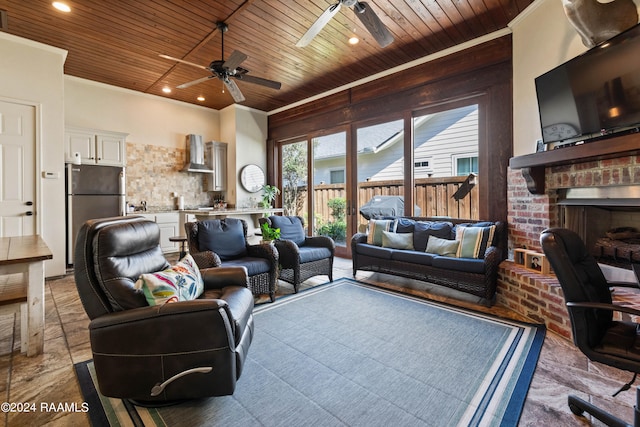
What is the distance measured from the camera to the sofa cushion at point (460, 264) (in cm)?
317

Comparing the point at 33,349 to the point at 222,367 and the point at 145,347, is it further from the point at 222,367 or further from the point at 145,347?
the point at 222,367

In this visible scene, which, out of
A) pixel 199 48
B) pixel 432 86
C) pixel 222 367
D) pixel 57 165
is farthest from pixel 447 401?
pixel 57 165

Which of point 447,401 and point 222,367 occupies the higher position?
point 222,367

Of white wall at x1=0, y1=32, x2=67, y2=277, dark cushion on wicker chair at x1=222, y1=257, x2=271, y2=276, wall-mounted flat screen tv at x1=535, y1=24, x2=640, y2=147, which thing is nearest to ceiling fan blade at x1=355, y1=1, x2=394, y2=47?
wall-mounted flat screen tv at x1=535, y1=24, x2=640, y2=147

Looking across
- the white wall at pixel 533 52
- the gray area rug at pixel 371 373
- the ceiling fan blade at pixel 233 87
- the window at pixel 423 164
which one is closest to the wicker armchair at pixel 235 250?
the gray area rug at pixel 371 373

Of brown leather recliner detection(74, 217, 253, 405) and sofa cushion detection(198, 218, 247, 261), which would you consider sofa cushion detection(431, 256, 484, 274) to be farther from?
brown leather recliner detection(74, 217, 253, 405)

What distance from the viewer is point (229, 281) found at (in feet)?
7.64

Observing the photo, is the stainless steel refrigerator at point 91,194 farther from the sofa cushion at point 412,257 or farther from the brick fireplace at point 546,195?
the brick fireplace at point 546,195

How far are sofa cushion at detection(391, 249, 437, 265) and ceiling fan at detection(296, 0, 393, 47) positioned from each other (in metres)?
2.39

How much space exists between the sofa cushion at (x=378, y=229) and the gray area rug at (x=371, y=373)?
4.60 ft

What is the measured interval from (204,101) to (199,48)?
2.41 meters

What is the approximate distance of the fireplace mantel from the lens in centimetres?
206

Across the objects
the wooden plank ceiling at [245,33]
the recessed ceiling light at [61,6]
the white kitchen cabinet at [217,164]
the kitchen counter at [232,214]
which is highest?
the wooden plank ceiling at [245,33]

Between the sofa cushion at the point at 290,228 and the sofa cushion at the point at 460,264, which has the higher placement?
the sofa cushion at the point at 290,228
